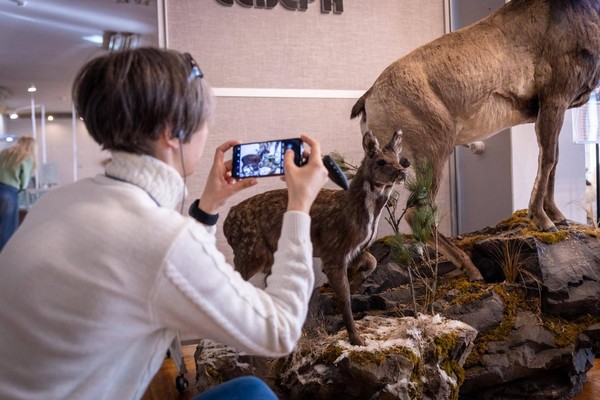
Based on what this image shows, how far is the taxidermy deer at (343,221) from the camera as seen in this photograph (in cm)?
208

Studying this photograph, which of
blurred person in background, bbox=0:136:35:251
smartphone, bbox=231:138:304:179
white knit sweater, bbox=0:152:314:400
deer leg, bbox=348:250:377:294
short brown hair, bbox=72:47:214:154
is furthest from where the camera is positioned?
blurred person in background, bbox=0:136:35:251

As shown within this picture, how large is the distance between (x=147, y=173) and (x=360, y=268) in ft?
5.26

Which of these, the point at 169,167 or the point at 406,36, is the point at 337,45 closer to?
the point at 406,36

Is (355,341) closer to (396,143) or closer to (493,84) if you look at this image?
(396,143)

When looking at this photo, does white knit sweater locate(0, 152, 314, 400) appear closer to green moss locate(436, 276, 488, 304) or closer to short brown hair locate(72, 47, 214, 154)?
short brown hair locate(72, 47, 214, 154)

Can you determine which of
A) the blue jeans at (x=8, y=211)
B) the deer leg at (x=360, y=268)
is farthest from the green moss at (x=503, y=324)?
the blue jeans at (x=8, y=211)

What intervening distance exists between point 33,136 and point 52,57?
0.45 meters

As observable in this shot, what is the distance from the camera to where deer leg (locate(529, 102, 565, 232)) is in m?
2.85

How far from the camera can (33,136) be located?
113 inches

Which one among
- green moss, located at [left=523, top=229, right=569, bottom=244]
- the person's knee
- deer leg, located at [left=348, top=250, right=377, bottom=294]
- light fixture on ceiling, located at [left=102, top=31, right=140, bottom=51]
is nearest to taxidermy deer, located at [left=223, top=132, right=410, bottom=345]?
deer leg, located at [left=348, top=250, right=377, bottom=294]

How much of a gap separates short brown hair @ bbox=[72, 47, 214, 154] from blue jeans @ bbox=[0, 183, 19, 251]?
1821 millimetres

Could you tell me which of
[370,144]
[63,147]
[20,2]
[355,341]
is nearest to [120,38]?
[20,2]

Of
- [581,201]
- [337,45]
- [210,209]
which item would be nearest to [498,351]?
[210,209]

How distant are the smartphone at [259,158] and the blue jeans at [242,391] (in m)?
0.56
